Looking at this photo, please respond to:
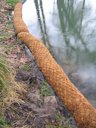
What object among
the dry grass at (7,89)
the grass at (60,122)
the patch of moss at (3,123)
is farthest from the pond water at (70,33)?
the patch of moss at (3,123)

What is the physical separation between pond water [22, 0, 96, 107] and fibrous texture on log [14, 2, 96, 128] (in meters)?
0.68

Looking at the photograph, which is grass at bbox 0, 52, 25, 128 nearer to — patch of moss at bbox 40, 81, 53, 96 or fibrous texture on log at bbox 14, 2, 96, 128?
patch of moss at bbox 40, 81, 53, 96

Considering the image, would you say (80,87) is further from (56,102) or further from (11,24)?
(11,24)

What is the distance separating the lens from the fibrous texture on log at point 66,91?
3348 mm

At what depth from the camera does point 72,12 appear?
978 cm

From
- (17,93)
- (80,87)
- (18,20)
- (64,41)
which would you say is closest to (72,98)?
(17,93)

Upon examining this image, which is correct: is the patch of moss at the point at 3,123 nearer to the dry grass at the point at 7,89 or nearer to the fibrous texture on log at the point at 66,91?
the dry grass at the point at 7,89

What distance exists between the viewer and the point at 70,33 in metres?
7.76

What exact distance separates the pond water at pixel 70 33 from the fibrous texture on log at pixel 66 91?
26.7 inches

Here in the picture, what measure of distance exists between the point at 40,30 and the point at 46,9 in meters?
2.43

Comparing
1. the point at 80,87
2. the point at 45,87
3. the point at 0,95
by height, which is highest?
the point at 0,95

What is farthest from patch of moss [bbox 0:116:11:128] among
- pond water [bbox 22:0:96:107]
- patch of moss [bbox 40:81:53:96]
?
pond water [bbox 22:0:96:107]

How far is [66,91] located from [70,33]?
4.13 m

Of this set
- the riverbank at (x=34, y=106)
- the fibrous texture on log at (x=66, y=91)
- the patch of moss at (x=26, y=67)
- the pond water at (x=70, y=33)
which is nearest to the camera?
the fibrous texture on log at (x=66, y=91)
